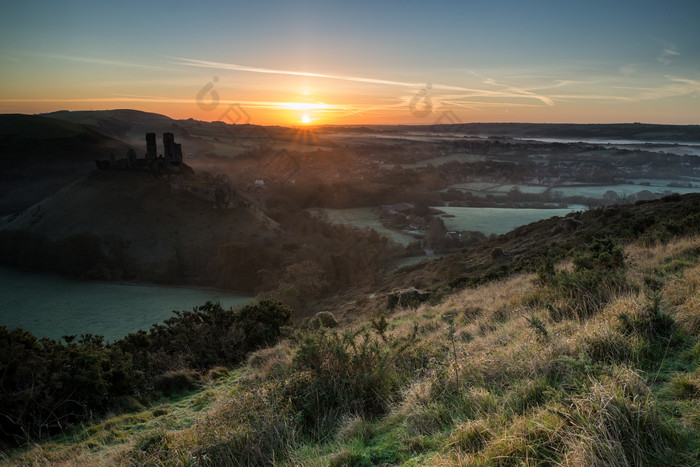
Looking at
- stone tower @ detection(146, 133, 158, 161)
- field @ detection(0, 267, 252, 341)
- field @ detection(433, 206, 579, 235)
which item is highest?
stone tower @ detection(146, 133, 158, 161)

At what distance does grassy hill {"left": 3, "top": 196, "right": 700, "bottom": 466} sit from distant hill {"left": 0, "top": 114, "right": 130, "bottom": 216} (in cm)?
9414

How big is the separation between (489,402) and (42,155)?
118 meters

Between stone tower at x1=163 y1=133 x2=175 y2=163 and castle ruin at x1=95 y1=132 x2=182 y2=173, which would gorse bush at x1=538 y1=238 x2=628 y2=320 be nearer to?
castle ruin at x1=95 y1=132 x2=182 y2=173

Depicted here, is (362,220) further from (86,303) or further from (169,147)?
(86,303)

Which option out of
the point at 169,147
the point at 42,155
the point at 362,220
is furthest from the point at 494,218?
the point at 42,155

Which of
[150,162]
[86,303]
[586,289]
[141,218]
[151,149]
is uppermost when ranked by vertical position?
[151,149]

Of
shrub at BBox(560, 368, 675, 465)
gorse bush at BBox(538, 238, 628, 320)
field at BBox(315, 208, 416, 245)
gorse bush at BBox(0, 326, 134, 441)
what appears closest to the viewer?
shrub at BBox(560, 368, 675, 465)

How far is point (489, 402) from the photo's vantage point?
12.3 feet

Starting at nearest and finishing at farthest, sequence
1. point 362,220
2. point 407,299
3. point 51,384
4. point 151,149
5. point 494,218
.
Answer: point 51,384, point 407,299, point 494,218, point 151,149, point 362,220

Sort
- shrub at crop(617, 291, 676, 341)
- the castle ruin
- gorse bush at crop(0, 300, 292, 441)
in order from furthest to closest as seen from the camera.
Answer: the castle ruin → gorse bush at crop(0, 300, 292, 441) → shrub at crop(617, 291, 676, 341)

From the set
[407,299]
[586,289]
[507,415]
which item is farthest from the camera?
[407,299]

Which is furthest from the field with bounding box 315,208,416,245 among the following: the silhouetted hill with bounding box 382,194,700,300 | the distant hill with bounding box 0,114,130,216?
the distant hill with bounding box 0,114,130,216

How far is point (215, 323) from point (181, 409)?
708cm

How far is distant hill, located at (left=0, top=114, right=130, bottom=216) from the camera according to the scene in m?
81.7
